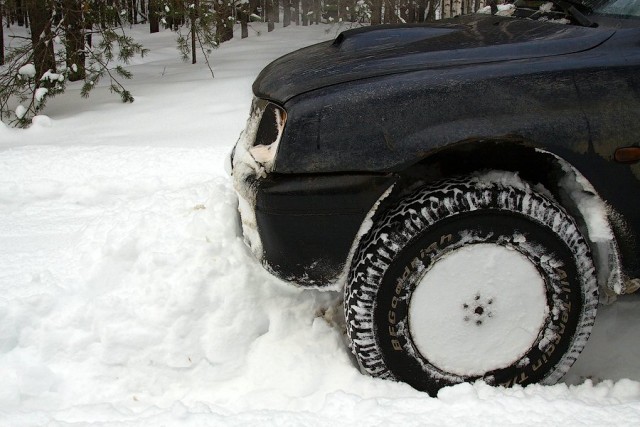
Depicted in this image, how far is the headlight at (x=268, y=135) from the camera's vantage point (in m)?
2.12

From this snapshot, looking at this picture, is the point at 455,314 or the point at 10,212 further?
the point at 10,212

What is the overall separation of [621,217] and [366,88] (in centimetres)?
99

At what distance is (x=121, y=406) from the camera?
7.40 ft

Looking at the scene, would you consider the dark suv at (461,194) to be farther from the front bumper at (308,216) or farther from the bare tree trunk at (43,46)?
the bare tree trunk at (43,46)

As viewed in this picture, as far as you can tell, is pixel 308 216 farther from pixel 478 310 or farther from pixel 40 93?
pixel 40 93

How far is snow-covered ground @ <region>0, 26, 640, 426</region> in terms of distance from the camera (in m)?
2.08

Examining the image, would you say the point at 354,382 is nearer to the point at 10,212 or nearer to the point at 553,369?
the point at 553,369

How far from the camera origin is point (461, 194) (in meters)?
2.05

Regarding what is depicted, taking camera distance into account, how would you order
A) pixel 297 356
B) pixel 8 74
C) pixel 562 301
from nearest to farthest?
pixel 562 301
pixel 297 356
pixel 8 74

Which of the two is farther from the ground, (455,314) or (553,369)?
(455,314)

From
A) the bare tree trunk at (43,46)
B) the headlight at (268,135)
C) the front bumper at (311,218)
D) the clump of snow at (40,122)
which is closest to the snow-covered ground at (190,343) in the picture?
the front bumper at (311,218)

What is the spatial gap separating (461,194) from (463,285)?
0.33 meters

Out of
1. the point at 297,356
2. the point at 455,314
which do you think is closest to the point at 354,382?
the point at 297,356

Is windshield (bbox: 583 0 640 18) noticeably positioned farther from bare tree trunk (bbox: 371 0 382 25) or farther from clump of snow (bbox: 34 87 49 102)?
bare tree trunk (bbox: 371 0 382 25)
